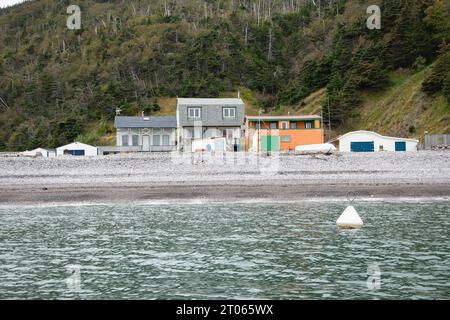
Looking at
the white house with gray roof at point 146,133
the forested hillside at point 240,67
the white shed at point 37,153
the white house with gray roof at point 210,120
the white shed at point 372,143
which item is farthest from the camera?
the forested hillside at point 240,67

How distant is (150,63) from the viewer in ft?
422

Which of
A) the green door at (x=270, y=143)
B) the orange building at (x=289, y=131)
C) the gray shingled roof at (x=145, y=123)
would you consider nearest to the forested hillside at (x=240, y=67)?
the orange building at (x=289, y=131)

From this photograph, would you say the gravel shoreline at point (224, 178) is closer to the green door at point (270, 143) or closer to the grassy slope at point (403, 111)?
the green door at point (270, 143)

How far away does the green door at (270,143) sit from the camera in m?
58.0

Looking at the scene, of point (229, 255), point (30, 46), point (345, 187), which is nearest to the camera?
point (229, 255)

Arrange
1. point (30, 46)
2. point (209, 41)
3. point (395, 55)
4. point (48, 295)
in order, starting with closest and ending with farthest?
1. point (48, 295)
2. point (395, 55)
3. point (209, 41)
4. point (30, 46)

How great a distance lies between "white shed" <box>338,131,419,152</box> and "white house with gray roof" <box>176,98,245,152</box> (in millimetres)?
14229

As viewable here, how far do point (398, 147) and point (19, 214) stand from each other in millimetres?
37140

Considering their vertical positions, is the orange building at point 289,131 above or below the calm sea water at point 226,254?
above

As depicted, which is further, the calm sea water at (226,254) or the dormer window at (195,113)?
the dormer window at (195,113)

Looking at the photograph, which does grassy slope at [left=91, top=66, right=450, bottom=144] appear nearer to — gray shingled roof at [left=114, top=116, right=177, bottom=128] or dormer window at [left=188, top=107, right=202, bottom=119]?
dormer window at [left=188, top=107, right=202, bottom=119]

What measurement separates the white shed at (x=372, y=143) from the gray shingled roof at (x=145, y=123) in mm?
25015

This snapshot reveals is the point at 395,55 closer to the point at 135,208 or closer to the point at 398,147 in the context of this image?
the point at 398,147
